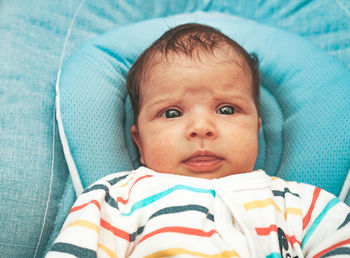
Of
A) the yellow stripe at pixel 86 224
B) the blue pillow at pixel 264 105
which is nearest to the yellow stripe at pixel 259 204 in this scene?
the blue pillow at pixel 264 105

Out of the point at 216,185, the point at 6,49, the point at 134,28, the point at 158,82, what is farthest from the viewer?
the point at 134,28

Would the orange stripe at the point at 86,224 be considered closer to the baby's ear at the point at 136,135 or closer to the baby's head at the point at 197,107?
the baby's head at the point at 197,107

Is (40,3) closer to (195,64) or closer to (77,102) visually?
(77,102)

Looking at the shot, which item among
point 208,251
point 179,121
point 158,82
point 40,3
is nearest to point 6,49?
point 40,3

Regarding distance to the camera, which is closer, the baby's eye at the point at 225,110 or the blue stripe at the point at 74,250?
the blue stripe at the point at 74,250

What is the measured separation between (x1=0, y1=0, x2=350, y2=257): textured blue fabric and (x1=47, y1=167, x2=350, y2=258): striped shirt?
188 millimetres

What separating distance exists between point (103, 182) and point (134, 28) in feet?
2.08

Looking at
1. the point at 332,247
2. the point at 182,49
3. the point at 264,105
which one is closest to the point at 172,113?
the point at 182,49

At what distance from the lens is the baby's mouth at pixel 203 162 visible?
983 mm

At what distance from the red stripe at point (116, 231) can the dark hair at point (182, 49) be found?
39cm

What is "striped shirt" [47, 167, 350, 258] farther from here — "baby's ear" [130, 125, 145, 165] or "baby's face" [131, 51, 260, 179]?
"baby's ear" [130, 125, 145, 165]

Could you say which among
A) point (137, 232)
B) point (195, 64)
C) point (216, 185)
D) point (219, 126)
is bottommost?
point (137, 232)

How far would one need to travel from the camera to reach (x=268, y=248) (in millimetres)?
875

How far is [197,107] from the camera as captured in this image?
1.03 meters
